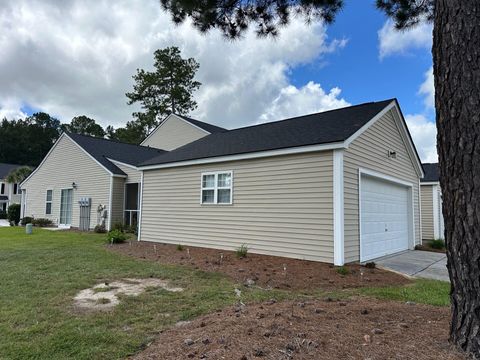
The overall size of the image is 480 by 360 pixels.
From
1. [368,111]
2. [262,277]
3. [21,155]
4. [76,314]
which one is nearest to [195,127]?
[368,111]

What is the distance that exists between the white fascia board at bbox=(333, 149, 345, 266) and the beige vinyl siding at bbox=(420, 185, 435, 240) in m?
9.79

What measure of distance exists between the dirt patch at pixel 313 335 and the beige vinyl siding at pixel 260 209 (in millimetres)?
3912

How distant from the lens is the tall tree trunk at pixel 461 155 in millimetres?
2479

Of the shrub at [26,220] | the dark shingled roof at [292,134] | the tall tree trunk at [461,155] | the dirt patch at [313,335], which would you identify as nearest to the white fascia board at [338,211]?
the dark shingled roof at [292,134]

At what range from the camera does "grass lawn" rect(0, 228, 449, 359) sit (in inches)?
130

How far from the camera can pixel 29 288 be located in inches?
215

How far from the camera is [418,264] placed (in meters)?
8.48

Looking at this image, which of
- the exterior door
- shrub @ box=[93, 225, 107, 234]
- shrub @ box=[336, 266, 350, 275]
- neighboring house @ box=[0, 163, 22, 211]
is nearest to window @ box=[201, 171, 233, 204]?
shrub @ box=[336, 266, 350, 275]

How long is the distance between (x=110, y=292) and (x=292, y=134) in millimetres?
6416

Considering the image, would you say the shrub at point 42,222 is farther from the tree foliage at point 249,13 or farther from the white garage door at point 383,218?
the white garage door at point 383,218

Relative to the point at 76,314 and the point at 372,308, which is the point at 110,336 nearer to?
the point at 76,314

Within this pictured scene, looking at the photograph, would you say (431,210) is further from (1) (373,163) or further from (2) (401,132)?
(1) (373,163)

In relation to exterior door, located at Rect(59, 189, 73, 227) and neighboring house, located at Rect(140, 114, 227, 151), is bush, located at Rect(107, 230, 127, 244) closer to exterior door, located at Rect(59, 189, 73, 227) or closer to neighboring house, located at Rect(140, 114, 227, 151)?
exterior door, located at Rect(59, 189, 73, 227)

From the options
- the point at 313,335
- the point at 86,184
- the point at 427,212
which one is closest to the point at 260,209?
the point at 313,335
